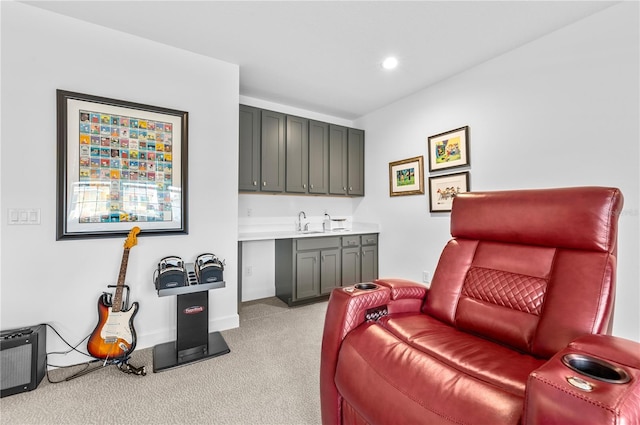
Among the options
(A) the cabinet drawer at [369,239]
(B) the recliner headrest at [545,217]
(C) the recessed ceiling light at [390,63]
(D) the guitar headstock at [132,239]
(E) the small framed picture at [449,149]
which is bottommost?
(A) the cabinet drawer at [369,239]

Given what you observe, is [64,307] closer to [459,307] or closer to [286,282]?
[286,282]

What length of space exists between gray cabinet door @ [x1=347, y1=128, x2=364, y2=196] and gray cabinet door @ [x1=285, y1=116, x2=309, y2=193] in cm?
72

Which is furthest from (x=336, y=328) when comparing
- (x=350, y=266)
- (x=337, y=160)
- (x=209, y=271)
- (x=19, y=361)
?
(x=337, y=160)

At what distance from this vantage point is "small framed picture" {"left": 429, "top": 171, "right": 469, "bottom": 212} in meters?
2.87

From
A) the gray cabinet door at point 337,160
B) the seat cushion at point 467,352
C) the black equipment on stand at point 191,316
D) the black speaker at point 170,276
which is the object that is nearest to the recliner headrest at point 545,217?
the seat cushion at point 467,352

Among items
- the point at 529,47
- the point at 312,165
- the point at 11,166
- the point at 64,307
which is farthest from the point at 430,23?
the point at 64,307

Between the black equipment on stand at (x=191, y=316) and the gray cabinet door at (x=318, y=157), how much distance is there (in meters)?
1.84

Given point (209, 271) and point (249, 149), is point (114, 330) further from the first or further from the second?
point (249, 149)

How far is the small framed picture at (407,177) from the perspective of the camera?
3.29 m

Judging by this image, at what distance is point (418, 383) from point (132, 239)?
6.90 ft

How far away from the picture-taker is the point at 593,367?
739 mm

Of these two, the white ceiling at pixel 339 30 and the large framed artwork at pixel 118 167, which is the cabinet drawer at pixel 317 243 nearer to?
the large framed artwork at pixel 118 167

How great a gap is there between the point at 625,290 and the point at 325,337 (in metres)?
2.20

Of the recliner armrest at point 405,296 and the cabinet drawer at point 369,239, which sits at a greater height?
the cabinet drawer at point 369,239
